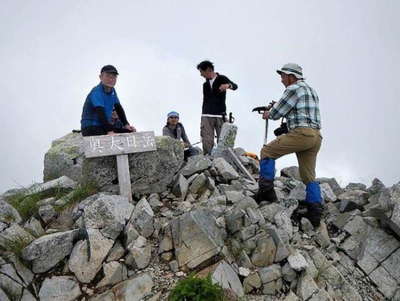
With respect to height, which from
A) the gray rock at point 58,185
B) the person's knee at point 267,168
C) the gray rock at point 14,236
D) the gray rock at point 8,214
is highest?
the person's knee at point 267,168

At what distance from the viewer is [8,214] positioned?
880 centimetres

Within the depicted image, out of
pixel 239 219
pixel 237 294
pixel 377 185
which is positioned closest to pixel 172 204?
pixel 239 219

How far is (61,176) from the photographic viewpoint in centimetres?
1110

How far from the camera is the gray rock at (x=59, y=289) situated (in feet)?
23.3

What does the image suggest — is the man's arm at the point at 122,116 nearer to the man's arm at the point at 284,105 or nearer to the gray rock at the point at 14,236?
the gray rock at the point at 14,236

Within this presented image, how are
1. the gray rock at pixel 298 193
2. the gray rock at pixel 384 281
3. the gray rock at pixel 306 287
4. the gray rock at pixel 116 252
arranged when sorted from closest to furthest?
1. the gray rock at pixel 306 287
2. the gray rock at pixel 116 252
3. the gray rock at pixel 384 281
4. the gray rock at pixel 298 193

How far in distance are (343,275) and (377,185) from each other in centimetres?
421

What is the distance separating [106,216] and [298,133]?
4923mm

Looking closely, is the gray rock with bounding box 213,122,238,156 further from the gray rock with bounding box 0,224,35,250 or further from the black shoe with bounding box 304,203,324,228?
the gray rock with bounding box 0,224,35,250

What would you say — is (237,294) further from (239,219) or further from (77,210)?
(77,210)

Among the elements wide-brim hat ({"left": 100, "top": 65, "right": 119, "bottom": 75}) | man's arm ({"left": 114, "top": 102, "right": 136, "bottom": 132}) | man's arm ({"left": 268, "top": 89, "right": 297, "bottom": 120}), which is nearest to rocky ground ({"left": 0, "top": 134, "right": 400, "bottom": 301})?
man's arm ({"left": 114, "top": 102, "right": 136, "bottom": 132})

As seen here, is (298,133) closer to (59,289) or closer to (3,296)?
(59,289)

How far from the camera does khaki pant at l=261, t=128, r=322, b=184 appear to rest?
351 inches

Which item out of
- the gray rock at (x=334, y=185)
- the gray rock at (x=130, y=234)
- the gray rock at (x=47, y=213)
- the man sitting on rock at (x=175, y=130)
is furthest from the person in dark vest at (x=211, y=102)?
the gray rock at (x=47, y=213)
